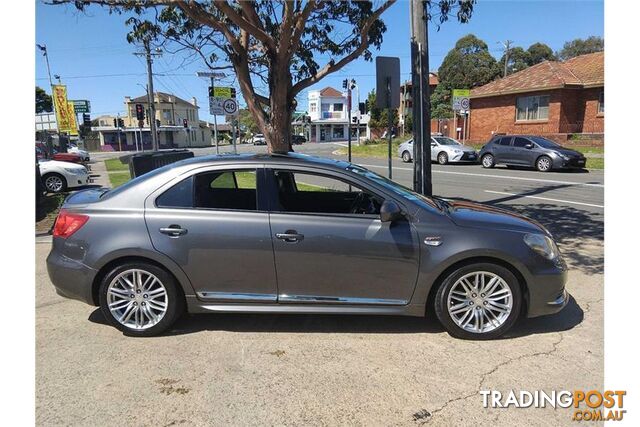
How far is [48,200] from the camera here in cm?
1093

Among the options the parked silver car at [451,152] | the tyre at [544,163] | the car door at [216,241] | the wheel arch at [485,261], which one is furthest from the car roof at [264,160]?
the parked silver car at [451,152]

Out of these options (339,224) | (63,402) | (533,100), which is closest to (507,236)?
(339,224)

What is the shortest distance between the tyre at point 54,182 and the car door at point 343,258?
12.3 metres

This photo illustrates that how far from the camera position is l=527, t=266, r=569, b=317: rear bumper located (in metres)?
3.71

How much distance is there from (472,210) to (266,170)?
197 cm

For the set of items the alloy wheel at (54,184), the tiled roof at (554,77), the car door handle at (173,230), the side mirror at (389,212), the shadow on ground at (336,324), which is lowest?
the shadow on ground at (336,324)

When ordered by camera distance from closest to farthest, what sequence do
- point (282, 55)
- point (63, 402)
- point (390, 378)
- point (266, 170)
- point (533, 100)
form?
point (63, 402)
point (390, 378)
point (266, 170)
point (282, 55)
point (533, 100)

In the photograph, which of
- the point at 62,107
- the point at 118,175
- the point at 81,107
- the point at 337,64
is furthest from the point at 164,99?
the point at 337,64

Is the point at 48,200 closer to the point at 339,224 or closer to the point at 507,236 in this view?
the point at 339,224

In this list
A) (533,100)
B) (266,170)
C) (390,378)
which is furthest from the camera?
(533,100)

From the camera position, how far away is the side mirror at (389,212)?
12.0 ft

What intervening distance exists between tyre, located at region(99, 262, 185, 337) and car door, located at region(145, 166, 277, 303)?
8.6 inches

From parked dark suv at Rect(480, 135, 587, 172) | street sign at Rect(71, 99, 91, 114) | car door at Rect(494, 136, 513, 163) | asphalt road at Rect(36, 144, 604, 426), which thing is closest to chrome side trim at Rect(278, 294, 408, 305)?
asphalt road at Rect(36, 144, 604, 426)

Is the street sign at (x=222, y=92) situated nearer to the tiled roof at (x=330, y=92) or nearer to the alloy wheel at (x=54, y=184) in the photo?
the alloy wheel at (x=54, y=184)
